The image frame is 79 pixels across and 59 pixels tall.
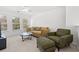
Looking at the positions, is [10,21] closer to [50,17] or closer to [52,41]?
[50,17]

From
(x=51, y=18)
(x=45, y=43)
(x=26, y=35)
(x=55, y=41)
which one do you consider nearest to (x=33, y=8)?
(x=51, y=18)

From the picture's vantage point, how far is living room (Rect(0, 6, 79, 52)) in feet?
6.22

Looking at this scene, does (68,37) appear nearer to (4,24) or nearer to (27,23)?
(27,23)

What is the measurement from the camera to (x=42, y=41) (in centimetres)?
216

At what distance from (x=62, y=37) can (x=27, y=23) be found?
1.12 meters

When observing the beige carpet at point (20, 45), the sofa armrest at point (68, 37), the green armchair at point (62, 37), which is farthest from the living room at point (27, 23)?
the sofa armrest at point (68, 37)

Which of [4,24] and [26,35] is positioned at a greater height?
[4,24]

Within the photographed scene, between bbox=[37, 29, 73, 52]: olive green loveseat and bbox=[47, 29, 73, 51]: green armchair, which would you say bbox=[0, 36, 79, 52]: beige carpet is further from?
bbox=[47, 29, 73, 51]: green armchair

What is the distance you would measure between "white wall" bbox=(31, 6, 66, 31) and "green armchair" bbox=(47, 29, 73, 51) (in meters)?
0.20

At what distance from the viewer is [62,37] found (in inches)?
96.5

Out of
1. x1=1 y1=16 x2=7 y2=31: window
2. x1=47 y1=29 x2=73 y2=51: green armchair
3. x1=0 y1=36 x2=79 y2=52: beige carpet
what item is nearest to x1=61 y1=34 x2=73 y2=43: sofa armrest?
x1=47 y1=29 x2=73 y2=51: green armchair

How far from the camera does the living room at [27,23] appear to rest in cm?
190
